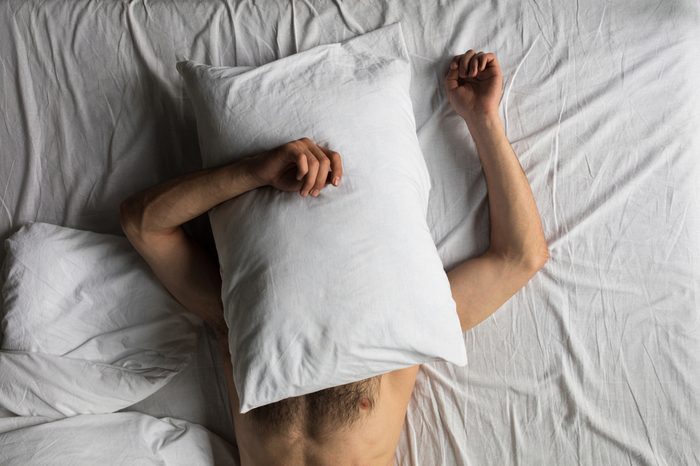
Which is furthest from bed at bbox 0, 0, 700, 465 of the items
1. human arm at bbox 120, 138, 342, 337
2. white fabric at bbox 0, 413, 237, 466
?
human arm at bbox 120, 138, 342, 337

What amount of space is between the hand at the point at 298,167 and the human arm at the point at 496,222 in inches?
12.5

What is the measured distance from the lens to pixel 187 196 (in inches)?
39.5

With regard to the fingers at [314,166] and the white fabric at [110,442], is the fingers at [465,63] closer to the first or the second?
the fingers at [314,166]

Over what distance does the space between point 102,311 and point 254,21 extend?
0.60 metres

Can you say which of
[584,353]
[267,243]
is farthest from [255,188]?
[584,353]

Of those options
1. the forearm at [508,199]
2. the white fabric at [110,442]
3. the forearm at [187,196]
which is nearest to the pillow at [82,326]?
the white fabric at [110,442]

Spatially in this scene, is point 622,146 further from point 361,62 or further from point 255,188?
point 255,188

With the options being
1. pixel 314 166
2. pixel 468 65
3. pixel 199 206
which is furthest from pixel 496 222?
pixel 199 206

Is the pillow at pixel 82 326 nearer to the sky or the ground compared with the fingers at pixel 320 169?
nearer to the ground

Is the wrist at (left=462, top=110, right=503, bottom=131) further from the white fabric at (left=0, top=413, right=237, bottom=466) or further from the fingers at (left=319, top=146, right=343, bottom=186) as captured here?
the white fabric at (left=0, top=413, right=237, bottom=466)

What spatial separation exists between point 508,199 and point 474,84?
22 cm

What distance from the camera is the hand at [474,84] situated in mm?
1137

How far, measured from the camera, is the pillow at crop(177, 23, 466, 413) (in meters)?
0.93

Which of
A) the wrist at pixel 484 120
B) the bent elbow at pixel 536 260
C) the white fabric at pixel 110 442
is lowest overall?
the white fabric at pixel 110 442
